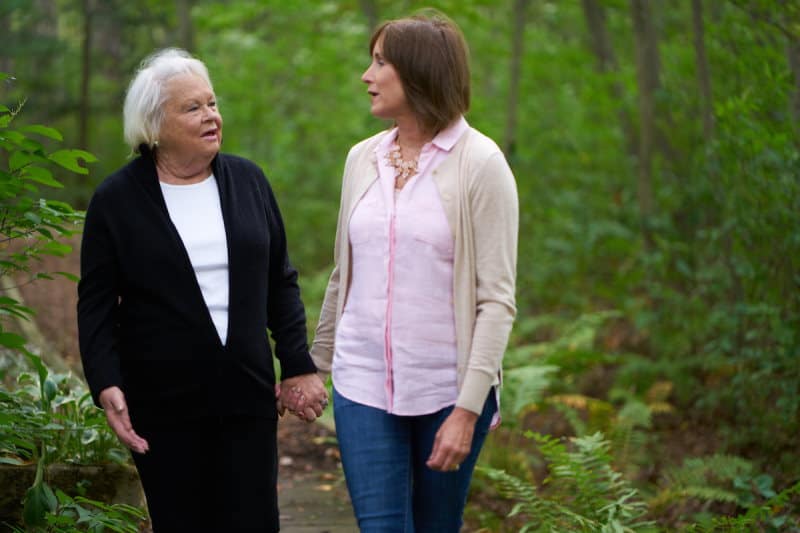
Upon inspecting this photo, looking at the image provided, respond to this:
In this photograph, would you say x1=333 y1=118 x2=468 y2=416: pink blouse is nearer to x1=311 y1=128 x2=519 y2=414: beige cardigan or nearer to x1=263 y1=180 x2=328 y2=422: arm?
x1=311 y1=128 x2=519 y2=414: beige cardigan

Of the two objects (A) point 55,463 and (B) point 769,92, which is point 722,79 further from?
(A) point 55,463

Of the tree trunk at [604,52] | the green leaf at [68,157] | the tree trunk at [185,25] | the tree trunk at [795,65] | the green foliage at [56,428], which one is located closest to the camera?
the green leaf at [68,157]

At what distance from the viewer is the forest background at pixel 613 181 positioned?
648 centimetres

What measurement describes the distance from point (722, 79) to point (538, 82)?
21.0 ft

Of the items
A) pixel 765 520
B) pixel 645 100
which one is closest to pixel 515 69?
pixel 645 100

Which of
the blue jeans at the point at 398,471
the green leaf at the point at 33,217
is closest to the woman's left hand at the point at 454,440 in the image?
the blue jeans at the point at 398,471

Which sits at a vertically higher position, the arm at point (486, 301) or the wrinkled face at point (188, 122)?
the wrinkled face at point (188, 122)

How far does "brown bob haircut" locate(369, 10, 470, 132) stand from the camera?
10.2ft

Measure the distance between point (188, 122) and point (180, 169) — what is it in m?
0.16

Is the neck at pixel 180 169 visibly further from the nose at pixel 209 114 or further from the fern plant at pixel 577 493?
the fern plant at pixel 577 493

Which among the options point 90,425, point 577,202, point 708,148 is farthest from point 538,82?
point 90,425

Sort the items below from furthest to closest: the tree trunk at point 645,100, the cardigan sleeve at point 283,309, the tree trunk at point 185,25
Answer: the tree trunk at point 185,25 < the tree trunk at point 645,100 < the cardigan sleeve at point 283,309

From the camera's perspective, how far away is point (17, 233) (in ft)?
12.0

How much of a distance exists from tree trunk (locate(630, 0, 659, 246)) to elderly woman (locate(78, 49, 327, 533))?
6.24m
